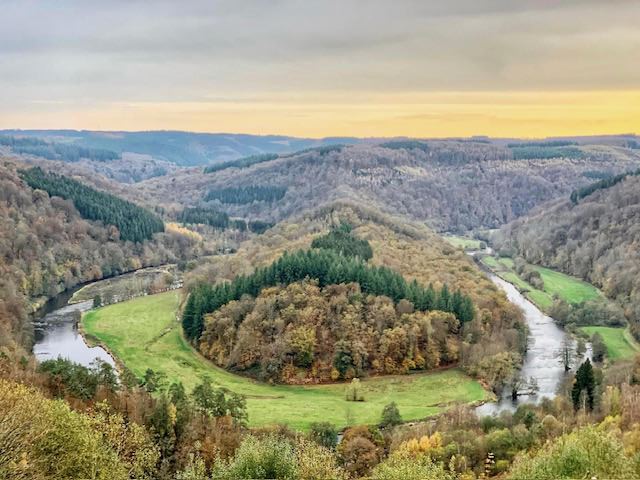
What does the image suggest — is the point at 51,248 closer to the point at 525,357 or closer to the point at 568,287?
the point at 525,357

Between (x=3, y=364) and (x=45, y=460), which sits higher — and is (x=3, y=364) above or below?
below

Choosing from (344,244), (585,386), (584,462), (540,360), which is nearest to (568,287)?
(540,360)

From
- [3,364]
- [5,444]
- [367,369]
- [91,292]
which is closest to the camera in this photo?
[5,444]

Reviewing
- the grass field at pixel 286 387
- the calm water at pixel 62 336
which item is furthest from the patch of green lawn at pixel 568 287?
the calm water at pixel 62 336

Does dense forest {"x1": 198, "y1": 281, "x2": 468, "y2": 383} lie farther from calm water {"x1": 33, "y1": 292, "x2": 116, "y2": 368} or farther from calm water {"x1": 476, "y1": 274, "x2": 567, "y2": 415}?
calm water {"x1": 33, "y1": 292, "x2": 116, "y2": 368}

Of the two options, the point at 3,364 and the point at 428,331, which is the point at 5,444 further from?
the point at 428,331

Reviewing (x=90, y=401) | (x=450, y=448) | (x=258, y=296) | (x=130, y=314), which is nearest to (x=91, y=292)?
(x=130, y=314)
